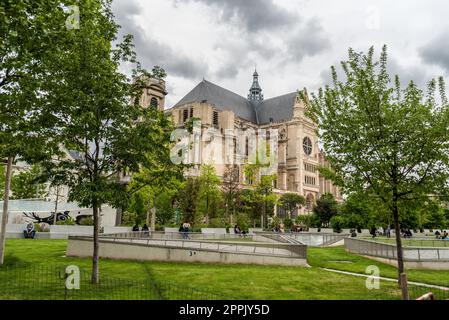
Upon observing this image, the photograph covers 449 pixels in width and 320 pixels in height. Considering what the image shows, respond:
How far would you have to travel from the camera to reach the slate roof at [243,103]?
101875mm

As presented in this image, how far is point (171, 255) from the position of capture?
1884 centimetres

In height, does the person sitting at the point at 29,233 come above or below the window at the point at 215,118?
below

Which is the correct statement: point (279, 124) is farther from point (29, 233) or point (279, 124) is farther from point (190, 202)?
point (29, 233)

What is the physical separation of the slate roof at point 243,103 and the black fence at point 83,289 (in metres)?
86.0

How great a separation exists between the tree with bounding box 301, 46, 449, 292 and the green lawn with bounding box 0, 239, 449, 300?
9.28ft

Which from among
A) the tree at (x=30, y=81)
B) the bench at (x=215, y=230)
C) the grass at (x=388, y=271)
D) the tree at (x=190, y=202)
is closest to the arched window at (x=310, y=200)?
the bench at (x=215, y=230)

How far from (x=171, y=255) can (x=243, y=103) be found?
333 feet

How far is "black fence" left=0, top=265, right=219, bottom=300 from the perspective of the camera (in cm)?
1029

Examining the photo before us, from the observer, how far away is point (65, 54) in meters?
13.3

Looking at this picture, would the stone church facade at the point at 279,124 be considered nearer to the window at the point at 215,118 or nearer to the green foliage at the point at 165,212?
the window at the point at 215,118

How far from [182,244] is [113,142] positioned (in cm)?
803

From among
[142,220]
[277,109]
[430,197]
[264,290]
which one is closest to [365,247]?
[430,197]

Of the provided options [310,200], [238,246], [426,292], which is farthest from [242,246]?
[310,200]

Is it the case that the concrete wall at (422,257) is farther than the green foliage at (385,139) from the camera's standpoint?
Yes
